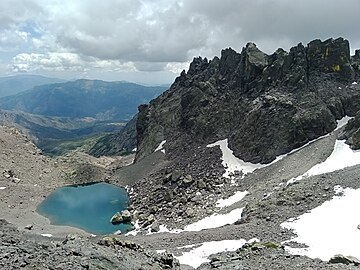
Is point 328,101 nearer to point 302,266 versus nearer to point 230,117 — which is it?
point 230,117

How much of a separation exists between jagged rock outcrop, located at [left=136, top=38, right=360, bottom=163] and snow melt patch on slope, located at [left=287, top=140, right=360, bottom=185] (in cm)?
1272

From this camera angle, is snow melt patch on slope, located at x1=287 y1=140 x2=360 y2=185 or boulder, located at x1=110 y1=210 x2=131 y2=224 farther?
boulder, located at x1=110 y1=210 x2=131 y2=224

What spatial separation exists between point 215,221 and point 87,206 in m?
36.2

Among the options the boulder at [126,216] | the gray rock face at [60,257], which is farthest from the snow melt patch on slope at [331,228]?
the boulder at [126,216]

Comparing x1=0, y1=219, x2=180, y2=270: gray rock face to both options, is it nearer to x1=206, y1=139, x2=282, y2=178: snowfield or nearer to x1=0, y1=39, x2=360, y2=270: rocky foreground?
x1=0, y1=39, x2=360, y2=270: rocky foreground

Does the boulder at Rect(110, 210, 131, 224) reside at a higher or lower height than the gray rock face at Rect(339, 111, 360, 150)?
lower

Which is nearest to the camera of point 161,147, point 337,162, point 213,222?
point 213,222

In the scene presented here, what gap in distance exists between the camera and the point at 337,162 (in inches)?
2253

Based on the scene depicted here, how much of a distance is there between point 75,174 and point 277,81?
5541cm

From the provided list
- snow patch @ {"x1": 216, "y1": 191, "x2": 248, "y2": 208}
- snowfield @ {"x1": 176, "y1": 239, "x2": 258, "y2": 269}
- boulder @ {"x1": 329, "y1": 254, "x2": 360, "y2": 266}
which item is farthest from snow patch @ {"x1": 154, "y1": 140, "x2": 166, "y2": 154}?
boulder @ {"x1": 329, "y1": 254, "x2": 360, "y2": 266}

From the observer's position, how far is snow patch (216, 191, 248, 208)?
5816cm

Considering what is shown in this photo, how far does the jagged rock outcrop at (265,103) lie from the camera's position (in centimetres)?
7544

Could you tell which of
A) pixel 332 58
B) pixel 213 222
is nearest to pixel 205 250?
pixel 213 222

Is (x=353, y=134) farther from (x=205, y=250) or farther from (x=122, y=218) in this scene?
(x=122, y=218)
